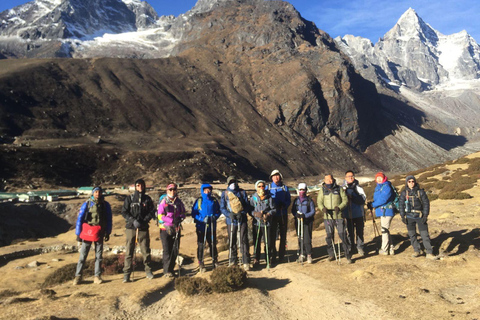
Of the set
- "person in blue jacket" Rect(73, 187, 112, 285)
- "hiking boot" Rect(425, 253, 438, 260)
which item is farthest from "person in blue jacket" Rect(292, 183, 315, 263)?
"person in blue jacket" Rect(73, 187, 112, 285)

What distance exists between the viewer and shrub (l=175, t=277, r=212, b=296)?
762cm

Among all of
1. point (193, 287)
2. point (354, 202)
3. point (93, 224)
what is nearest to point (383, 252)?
point (354, 202)

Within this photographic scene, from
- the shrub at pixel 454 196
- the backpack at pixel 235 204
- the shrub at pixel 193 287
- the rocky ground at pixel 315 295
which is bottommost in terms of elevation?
the rocky ground at pixel 315 295

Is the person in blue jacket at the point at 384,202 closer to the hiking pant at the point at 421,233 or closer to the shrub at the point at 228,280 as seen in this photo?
the hiking pant at the point at 421,233

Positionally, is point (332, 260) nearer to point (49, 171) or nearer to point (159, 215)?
point (159, 215)

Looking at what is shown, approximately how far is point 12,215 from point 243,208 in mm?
29880

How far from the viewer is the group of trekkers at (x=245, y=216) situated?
9.07 metres

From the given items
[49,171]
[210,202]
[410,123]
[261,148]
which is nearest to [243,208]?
[210,202]

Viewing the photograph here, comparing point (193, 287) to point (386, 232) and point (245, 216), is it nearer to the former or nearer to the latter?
point (245, 216)

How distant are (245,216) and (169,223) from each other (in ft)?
6.96

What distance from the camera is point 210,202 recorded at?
979cm

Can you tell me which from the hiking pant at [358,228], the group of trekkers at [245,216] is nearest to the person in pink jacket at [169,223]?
the group of trekkers at [245,216]

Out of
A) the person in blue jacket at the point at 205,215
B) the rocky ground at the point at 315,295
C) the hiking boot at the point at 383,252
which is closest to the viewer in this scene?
the rocky ground at the point at 315,295

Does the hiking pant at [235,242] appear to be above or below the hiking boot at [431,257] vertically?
above
